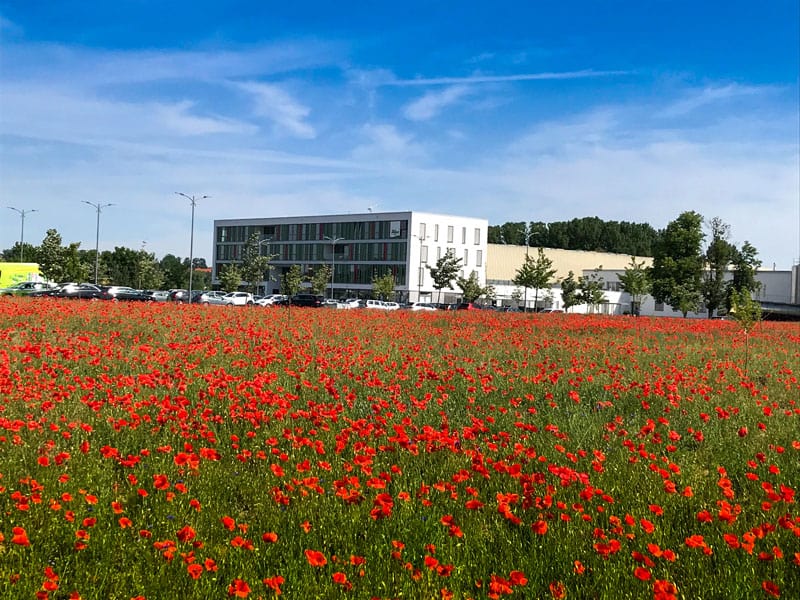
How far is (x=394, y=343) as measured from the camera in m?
16.0

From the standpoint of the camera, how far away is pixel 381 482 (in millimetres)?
5117

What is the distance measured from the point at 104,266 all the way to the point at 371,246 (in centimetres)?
4378

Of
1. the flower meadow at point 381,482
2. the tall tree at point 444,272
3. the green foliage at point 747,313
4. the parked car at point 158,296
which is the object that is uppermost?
the tall tree at point 444,272

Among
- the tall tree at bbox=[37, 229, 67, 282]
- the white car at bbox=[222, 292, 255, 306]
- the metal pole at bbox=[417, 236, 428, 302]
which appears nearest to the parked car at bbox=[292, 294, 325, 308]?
the white car at bbox=[222, 292, 255, 306]

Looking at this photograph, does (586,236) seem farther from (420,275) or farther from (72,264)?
(72,264)

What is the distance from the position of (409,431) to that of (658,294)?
2274 inches

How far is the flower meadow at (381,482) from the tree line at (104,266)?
59.0 m

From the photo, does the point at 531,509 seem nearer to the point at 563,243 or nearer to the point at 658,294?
the point at 658,294

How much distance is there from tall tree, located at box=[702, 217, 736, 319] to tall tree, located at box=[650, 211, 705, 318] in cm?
74

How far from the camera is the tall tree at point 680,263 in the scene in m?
58.9

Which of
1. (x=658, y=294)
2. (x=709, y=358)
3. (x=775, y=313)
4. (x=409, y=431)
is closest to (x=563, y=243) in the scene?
(x=775, y=313)

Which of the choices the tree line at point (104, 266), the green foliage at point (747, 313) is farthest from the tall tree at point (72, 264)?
the green foliage at point (747, 313)

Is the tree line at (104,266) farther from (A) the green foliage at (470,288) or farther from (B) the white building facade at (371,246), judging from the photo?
(A) the green foliage at (470,288)

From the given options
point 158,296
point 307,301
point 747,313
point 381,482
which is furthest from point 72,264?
point 381,482
